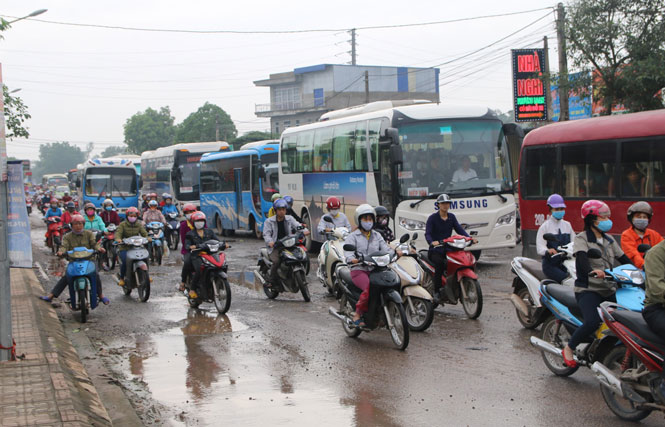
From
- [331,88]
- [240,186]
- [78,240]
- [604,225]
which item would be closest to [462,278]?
[604,225]

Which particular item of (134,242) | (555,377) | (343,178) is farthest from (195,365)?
(343,178)

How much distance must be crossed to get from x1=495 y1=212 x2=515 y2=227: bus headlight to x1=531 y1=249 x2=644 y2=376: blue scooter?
7966mm

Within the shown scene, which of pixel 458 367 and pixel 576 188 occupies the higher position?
pixel 576 188

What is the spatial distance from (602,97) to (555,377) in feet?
46.0

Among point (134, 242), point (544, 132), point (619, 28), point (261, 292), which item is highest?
point (619, 28)

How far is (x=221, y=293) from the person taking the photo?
11.4 metres

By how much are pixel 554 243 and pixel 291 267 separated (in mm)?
4696

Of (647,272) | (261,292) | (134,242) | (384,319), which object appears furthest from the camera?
(261,292)

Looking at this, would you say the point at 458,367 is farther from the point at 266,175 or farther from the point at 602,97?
the point at 266,175

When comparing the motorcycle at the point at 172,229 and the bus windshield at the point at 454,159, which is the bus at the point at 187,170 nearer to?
the motorcycle at the point at 172,229

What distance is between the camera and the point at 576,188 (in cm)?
1434

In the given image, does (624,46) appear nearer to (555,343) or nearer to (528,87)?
(528,87)

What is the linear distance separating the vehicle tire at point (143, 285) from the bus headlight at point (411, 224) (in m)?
5.24

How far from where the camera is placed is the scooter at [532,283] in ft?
27.8
